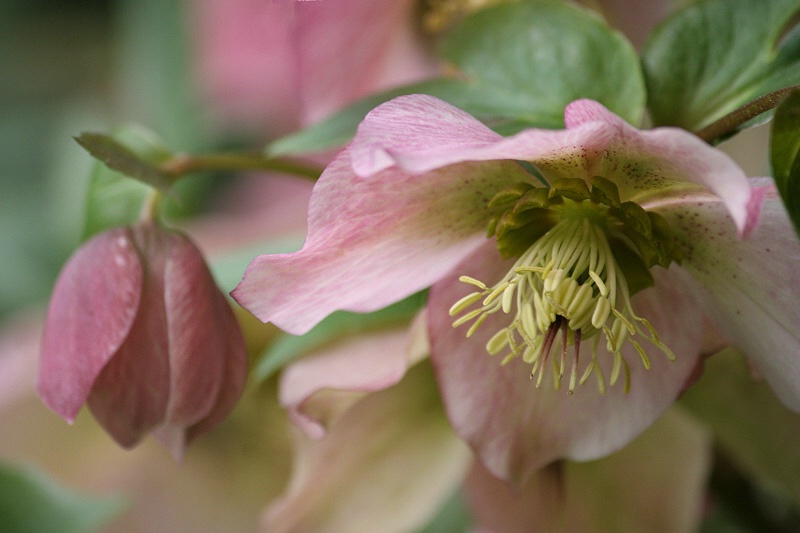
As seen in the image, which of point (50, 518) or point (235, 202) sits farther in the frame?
point (235, 202)

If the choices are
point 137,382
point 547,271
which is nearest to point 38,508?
point 137,382

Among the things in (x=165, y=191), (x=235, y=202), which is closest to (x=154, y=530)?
(x=165, y=191)

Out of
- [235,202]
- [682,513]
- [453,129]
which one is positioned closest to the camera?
[453,129]

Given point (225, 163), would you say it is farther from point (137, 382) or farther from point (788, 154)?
point (788, 154)

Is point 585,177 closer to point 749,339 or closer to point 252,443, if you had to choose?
point 749,339

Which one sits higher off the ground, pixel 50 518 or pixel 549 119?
pixel 549 119

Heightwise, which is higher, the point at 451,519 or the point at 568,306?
the point at 568,306

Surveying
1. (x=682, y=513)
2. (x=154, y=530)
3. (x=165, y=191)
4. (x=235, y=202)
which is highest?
(x=165, y=191)

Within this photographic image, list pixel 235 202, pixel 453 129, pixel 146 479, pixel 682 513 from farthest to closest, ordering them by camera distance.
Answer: pixel 235 202, pixel 146 479, pixel 682 513, pixel 453 129

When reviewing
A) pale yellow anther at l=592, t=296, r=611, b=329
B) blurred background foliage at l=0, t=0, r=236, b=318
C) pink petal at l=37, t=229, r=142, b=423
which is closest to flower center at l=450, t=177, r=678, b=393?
pale yellow anther at l=592, t=296, r=611, b=329
